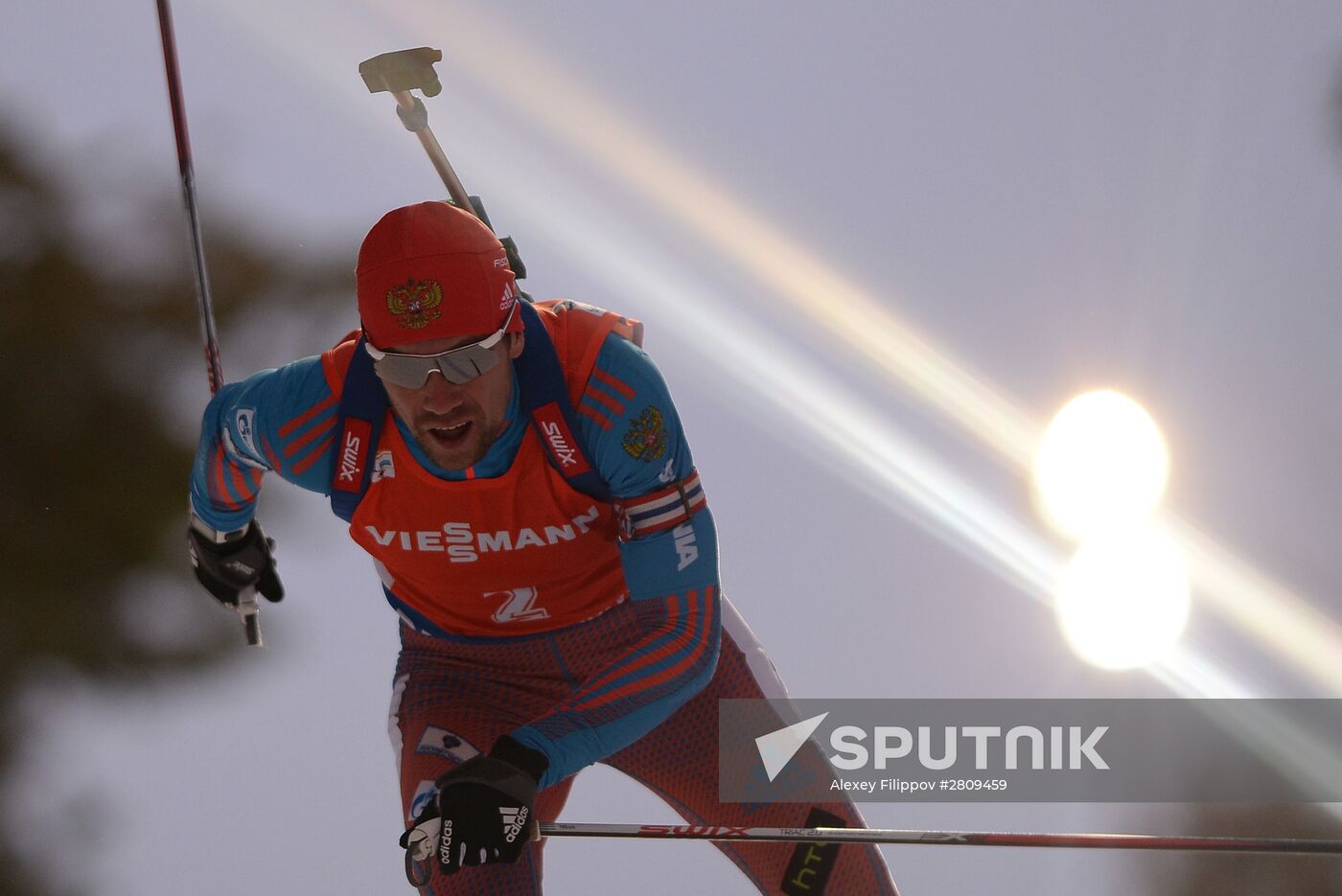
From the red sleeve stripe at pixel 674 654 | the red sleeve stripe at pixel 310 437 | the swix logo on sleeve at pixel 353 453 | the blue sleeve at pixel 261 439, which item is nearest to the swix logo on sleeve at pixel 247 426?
the blue sleeve at pixel 261 439

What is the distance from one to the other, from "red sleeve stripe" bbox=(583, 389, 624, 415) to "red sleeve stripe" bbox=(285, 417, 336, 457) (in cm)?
65

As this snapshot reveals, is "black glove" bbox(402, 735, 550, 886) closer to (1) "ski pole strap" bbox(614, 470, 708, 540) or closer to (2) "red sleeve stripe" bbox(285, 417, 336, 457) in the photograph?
(1) "ski pole strap" bbox(614, 470, 708, 540)

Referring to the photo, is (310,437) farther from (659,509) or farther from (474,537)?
(659,509)

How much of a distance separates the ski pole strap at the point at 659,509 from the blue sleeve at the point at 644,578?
15 millimetres

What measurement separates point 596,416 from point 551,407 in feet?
0.34

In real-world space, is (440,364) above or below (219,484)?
above

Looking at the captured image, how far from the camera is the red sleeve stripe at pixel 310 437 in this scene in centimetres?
354

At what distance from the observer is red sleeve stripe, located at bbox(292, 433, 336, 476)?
354 cm

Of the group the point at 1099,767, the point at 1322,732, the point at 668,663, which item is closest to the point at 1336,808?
the point at 1322,732

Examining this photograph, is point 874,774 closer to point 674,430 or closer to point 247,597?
point 674,430

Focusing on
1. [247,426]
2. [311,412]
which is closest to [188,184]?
[247,426]

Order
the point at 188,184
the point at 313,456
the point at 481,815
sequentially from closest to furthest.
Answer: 1. the point at 481,815
2. the point at 313,456
3. the point at 188,184

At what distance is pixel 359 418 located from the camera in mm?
3441

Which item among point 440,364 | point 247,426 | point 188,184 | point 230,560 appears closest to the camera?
point 440,364
